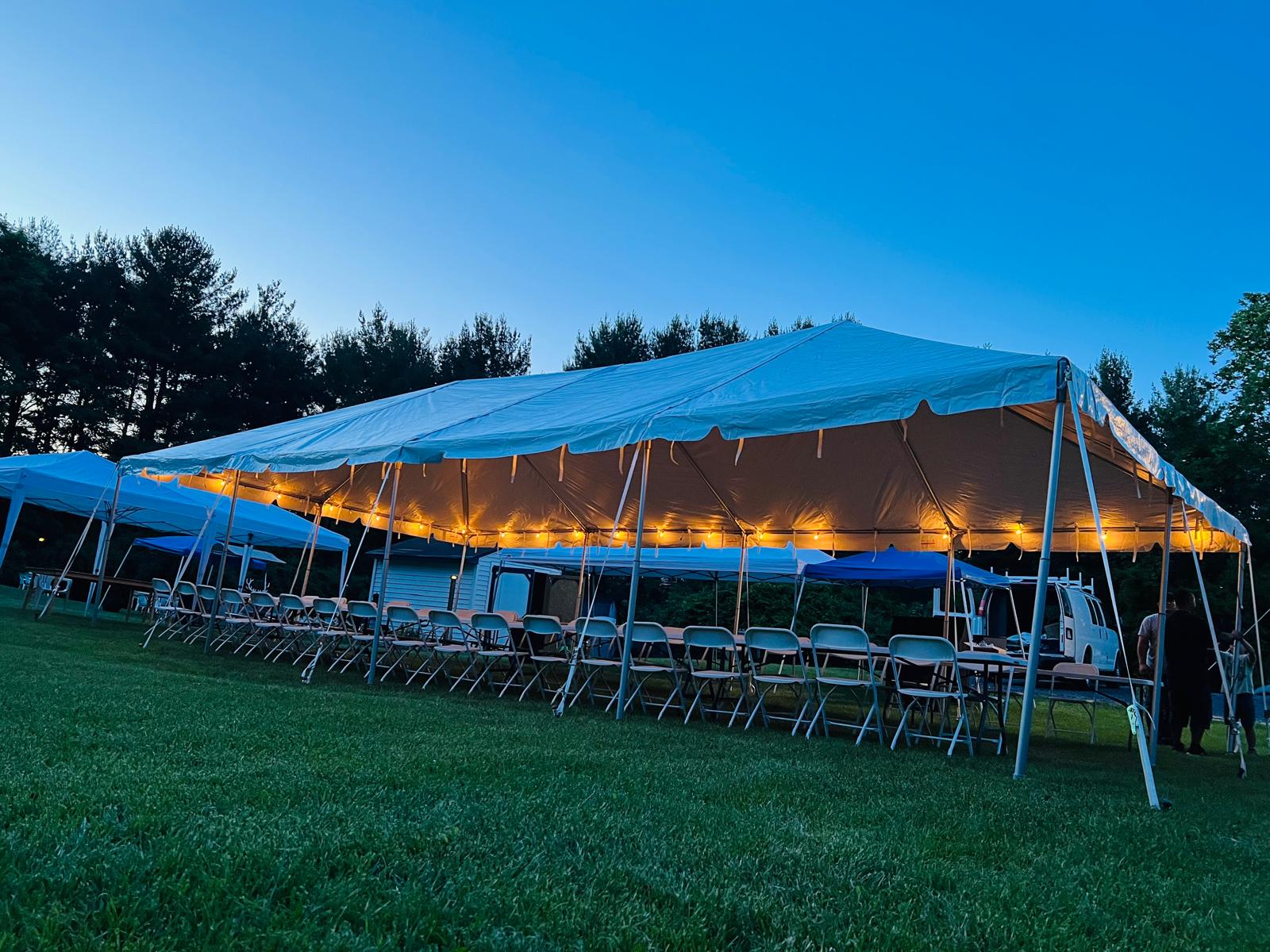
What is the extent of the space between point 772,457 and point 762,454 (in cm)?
15

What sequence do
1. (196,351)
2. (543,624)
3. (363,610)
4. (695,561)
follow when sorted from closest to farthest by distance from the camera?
1. (543,624)
2. (363,610)
3. (695,561)
4. (196,351)

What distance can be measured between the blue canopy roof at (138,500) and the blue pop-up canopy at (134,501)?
0.01 metres

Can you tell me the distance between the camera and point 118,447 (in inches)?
1191

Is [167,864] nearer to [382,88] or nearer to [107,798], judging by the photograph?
[107,798]

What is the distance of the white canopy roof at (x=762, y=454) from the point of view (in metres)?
7.03

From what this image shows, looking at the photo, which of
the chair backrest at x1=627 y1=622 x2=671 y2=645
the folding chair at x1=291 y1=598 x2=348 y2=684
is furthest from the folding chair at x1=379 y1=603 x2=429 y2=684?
the chair backrest at x1=627 y1=622 x2=671 y2=645

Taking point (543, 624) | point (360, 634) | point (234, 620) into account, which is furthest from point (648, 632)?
point (234, 620)

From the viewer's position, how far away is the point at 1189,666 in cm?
930

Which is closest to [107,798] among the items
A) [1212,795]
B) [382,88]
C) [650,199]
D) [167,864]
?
[167,864]

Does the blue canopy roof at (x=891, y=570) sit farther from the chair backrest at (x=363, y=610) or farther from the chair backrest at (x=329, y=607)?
the chair backrest at (x=329, y=607)

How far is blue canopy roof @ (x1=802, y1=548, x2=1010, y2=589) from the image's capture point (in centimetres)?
1619

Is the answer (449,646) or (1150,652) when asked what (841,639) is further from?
(1150,652)

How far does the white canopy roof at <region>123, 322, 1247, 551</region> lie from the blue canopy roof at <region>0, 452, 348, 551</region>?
395 centimetres

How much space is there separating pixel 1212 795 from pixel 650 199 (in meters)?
18.0
